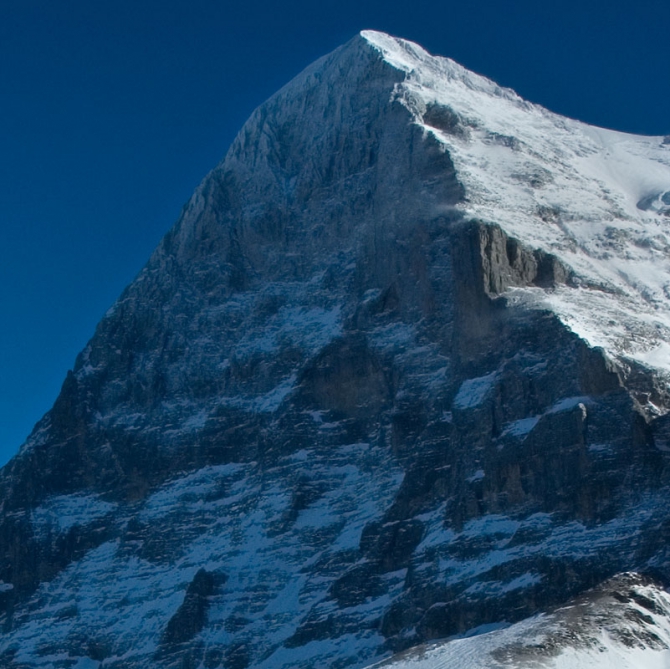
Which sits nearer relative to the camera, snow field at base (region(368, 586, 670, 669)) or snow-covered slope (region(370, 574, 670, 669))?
snow field at base (region(368, 586, 670, 669))

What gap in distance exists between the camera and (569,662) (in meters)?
150

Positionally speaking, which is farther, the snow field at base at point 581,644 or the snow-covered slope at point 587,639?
the snow-covered slope at point 587,639

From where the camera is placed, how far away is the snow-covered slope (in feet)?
492

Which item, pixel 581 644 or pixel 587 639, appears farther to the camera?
pixel 587 639

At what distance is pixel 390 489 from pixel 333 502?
26.9ft

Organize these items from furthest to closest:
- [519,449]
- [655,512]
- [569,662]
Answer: [519,449] → [655,512] → [569,662]

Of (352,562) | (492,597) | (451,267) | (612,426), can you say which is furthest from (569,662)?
(451,267)

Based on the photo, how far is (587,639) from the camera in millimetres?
151125

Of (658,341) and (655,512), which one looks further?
(658,341)

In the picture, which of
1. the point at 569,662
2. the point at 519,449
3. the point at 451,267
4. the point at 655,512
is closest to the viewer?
the point at 569,662

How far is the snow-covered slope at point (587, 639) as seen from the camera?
150 meters

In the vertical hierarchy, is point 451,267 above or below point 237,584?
above

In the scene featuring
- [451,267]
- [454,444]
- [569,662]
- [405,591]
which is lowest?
[569,662]

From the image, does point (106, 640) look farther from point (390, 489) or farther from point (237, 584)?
point (390, 489)
